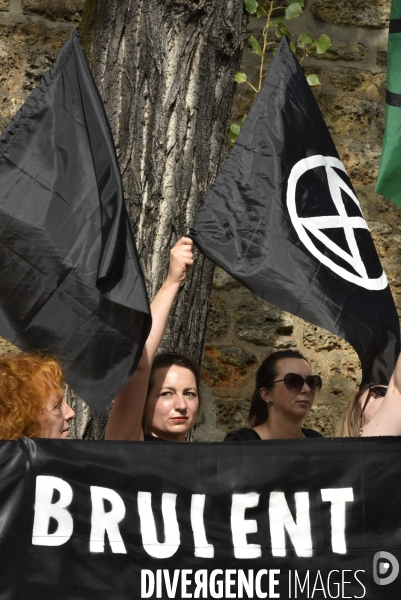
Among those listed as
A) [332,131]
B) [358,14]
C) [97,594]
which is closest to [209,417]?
[332,131]

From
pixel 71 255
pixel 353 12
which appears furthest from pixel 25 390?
pixel 353 12

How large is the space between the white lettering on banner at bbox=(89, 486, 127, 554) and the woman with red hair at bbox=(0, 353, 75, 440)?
247 mm

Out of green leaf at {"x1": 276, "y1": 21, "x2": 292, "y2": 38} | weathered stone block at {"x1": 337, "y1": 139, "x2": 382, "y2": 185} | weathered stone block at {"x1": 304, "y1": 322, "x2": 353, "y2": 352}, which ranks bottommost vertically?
weathered stone block at {"x1": 304, "y1": 322, "x2": 353, "y2": 352}

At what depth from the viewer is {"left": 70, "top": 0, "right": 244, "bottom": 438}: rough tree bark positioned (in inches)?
147

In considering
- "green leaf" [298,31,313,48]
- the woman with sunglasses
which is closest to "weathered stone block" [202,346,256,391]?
the woman with sunglasses

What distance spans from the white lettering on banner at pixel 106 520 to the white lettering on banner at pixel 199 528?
0.59 ft

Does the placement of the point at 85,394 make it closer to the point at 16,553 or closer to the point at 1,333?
the point at 1,333

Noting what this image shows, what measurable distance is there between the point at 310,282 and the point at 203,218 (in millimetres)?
383

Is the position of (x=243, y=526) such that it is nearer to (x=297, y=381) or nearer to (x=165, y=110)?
(x=297, y=381)

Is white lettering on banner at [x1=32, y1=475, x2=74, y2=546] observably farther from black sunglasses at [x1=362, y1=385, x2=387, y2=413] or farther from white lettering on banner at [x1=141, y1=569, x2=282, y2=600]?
black sunglasses at [x1=362, y1=385, x2=387, y2=413]

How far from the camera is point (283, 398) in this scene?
12.8ft

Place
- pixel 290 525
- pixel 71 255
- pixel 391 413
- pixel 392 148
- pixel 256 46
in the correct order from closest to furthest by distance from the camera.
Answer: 1. pixel 290 525
2. pixel 391 413
3. pixel 71 255
4. pixel 392 148
5. pixel 256 46

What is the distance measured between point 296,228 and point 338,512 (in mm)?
942

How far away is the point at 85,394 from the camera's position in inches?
120
